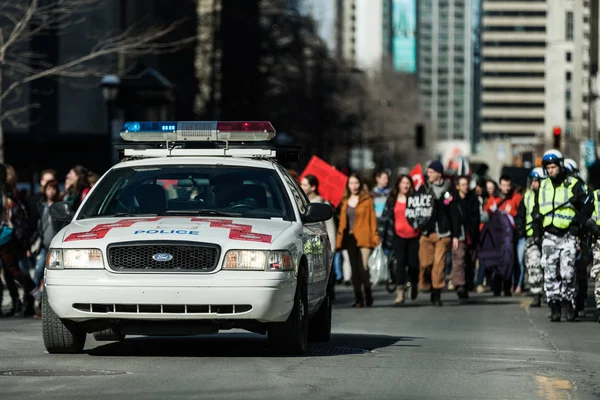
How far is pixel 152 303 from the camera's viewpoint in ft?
36.0

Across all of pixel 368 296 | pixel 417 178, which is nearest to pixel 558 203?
pixel 368 296

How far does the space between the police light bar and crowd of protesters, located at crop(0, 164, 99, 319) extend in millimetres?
4056

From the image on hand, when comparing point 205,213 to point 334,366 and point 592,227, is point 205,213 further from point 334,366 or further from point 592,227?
point 592,227

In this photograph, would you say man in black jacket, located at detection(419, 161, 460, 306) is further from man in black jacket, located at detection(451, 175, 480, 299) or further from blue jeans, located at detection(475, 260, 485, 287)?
blue jeans, located at detection(475, 260, 485, 287)

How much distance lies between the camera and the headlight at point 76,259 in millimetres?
11148

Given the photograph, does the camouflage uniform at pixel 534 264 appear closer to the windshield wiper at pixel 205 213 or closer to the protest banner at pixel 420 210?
the protest banner at pixel 420 210

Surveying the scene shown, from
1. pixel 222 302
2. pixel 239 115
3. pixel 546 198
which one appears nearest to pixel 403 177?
pixel 546 198

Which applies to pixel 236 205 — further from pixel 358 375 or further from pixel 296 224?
pixel 358 375

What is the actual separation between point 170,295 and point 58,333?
1206 mm

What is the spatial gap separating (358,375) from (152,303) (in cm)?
157

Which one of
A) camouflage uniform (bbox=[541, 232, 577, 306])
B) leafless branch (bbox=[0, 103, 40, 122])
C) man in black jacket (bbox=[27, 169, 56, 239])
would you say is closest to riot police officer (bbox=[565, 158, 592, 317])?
camouflage uniform (bbox=[541, 232, 577, 306])

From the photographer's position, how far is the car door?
485 inches

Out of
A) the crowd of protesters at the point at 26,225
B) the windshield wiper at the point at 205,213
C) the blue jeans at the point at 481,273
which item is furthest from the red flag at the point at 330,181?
the windshield wiper at the point at 205,213

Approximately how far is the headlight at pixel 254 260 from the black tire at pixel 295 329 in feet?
1.19
